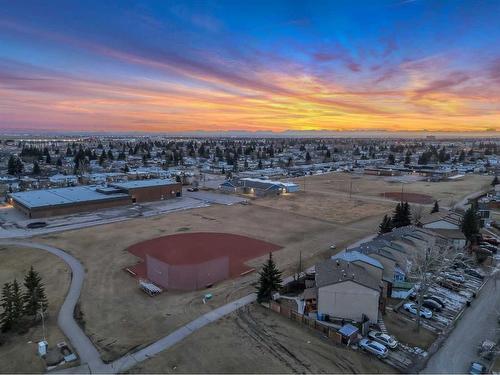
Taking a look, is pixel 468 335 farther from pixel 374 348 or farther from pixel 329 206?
pixel 329 206

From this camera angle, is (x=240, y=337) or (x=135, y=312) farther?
(x=135, y=312)

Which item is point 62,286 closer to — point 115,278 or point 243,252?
point 115,278

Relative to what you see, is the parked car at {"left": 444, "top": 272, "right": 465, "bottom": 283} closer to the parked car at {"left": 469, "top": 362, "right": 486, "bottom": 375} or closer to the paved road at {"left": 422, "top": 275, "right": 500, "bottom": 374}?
the paved road at {"left": 422, "top": 275, "right": 500, "bottom": 374}

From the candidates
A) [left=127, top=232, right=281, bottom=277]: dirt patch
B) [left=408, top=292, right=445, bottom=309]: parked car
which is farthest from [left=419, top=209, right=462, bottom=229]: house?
[left=127, top=232, right=281, bottom=277]: dirt patch

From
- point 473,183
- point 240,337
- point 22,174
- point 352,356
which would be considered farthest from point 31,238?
point 473,183

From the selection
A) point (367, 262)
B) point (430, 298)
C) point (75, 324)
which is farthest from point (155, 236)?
point (430, 298)
